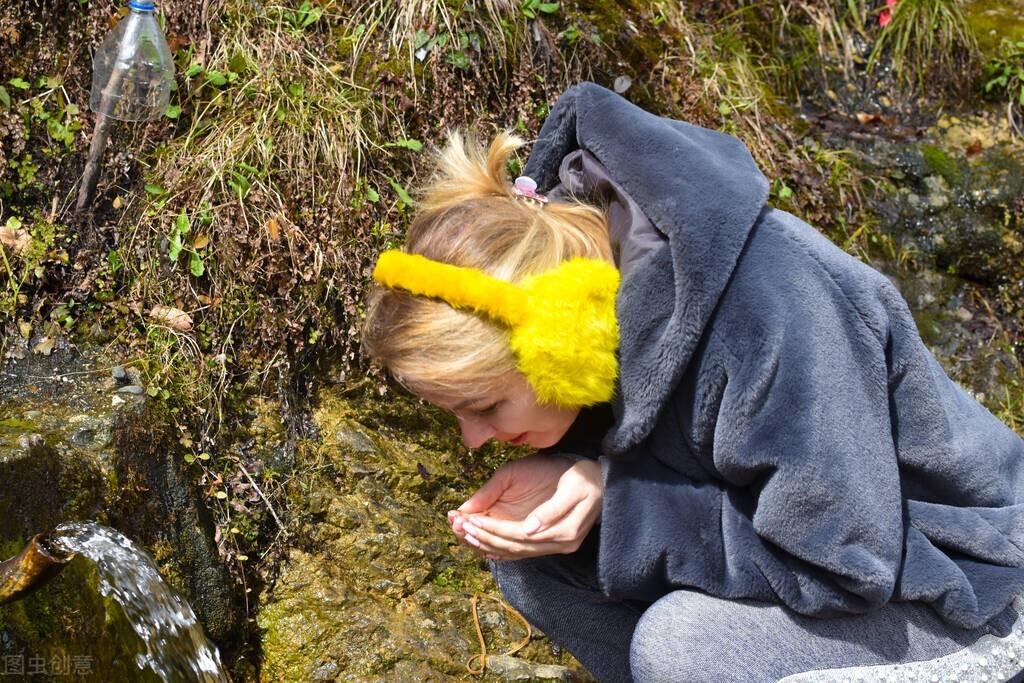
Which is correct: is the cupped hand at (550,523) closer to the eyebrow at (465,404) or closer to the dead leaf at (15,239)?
the eyebrow at (465,404)

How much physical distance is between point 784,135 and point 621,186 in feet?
7.08

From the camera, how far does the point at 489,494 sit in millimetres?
2322

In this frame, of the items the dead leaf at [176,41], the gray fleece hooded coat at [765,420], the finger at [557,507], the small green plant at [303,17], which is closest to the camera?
the gray fleece hooded coat at [765,420]

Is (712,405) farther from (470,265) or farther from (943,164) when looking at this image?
(943,164)

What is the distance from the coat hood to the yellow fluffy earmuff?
0.05 metres

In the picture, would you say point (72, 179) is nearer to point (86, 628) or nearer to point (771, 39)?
point (86, 628)

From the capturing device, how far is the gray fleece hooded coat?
72.1 inches

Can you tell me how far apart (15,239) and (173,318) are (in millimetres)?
499

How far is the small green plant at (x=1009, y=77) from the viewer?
4.12m

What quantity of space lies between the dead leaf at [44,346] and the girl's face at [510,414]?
1.44 meters

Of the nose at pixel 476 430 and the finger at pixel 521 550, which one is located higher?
the nose at pixel 476 430

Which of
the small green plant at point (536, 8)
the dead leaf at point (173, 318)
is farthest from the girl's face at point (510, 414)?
the small green plant at point (536, 8)

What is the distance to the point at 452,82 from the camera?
11.0 ft

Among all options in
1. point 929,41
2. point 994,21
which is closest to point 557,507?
point 929,41
